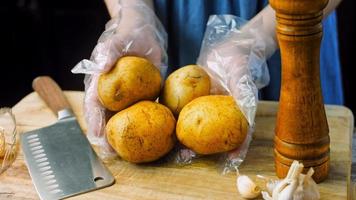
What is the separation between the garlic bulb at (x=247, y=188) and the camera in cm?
69

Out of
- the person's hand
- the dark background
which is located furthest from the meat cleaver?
the dark background

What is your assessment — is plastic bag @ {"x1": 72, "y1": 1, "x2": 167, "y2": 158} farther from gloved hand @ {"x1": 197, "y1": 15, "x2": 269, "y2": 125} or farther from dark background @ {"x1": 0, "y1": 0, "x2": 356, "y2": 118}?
dark background @ {"x1": 0, "y1": 0, "x2": 356, "y2": 118}

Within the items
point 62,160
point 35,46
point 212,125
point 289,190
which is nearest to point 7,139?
point 62,160

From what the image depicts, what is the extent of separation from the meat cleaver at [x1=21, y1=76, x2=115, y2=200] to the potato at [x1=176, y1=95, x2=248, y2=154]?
0.12 m

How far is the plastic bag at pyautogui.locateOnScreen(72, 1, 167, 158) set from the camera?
2.60 feet

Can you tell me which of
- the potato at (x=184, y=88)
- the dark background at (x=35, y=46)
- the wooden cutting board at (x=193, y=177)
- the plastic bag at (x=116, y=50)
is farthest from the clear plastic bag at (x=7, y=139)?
the dark background at (x=35, y=46)

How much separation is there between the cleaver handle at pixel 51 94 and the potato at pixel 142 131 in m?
0.23

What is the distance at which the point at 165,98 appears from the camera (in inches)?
31.0

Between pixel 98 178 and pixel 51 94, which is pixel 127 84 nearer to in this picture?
pixel 98 178

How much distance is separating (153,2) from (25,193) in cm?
46

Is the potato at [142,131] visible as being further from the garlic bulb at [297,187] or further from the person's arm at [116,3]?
the person's arm at [116,3]

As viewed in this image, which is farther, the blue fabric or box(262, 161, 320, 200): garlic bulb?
the blue fabric

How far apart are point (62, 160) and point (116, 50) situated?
176 mm

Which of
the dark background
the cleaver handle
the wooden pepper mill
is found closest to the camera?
the wooden pepper mill
